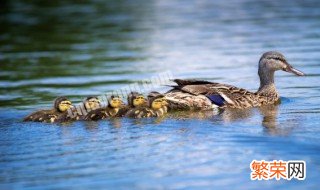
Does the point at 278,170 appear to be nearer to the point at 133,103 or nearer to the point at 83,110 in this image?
the point at 133,103

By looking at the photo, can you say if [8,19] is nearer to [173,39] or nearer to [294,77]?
[173,39]

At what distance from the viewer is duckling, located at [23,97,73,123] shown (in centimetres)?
1080

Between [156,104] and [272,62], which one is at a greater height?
[272,62]

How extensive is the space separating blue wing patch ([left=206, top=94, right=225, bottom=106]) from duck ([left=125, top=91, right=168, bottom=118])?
674 millimetres

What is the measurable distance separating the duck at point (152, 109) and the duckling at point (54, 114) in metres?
0.71

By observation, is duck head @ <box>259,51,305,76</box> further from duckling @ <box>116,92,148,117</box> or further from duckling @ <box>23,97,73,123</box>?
duckling @ <box>23,97,73,123</box>

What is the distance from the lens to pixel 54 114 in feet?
35.7

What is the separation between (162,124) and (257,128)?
1.05 meters

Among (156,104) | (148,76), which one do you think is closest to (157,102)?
(156,104)

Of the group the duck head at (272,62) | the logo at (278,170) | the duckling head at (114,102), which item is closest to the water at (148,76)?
the logo at (278,170)

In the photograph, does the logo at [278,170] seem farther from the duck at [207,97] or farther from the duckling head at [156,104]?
the duck at [207,97]

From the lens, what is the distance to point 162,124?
1045 centimetres

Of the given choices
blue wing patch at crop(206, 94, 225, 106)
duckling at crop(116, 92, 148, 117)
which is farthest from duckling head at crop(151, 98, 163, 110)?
blue wing patch at crop(206, 94, 225, 106)

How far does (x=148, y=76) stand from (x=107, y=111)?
4358mm
